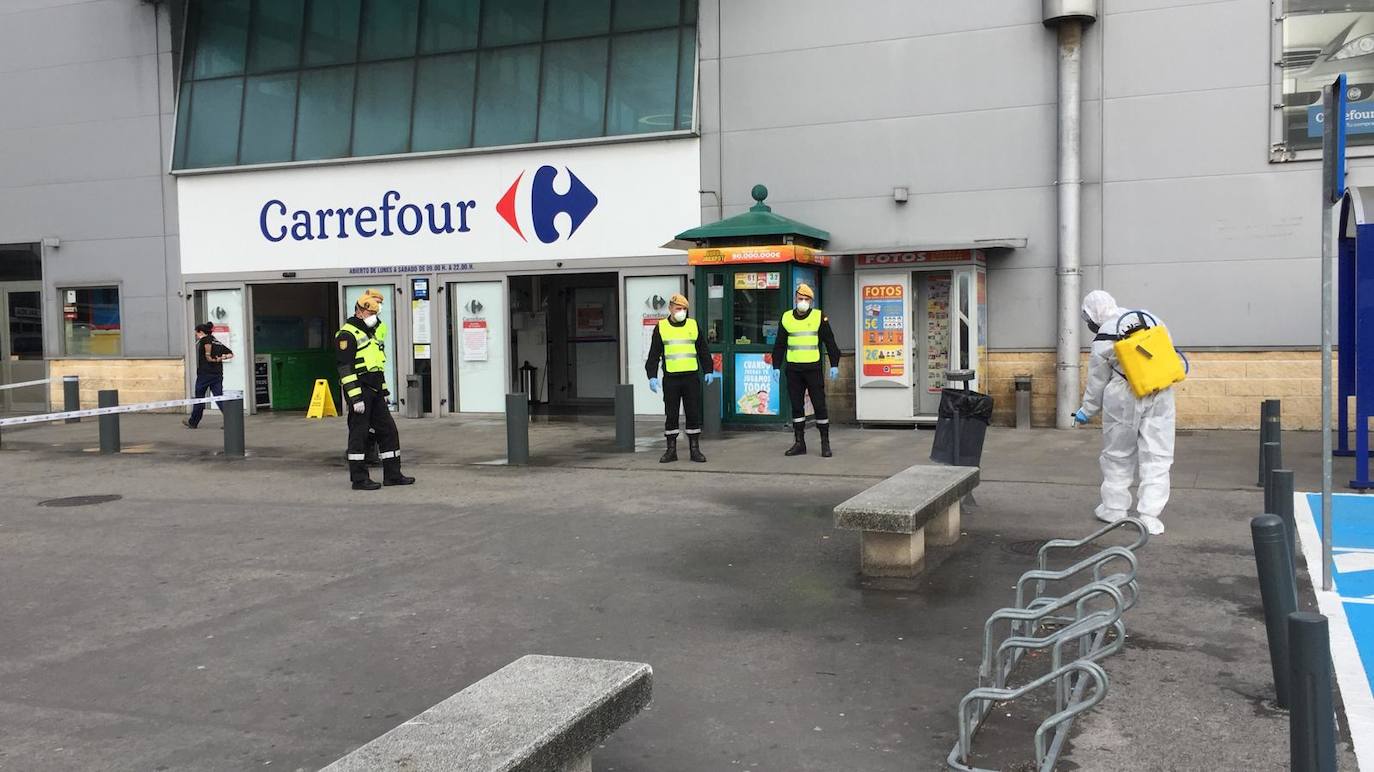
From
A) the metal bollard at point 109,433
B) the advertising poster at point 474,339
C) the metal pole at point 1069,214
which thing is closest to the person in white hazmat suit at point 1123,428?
the metal pole at point 1069,214

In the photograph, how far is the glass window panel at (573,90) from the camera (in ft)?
56.2

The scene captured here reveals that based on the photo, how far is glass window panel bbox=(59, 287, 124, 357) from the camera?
20.6 metres

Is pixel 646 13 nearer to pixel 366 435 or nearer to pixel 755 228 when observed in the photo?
pixel 755 228

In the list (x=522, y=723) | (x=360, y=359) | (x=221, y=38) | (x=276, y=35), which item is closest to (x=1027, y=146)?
(x=360, y=359)

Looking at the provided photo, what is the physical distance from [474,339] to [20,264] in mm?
10058

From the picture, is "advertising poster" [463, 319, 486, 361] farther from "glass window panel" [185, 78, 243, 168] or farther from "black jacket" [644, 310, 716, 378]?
"black jacket" [644, 310, 716, 378]

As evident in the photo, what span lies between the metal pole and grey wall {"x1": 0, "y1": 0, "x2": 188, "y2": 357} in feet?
48.4

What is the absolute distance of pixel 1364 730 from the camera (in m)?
4.36

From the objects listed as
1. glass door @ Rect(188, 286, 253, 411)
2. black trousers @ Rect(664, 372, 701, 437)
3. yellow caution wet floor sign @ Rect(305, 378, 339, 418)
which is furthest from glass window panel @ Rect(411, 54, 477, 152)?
black trousers @ Rect(664, 372, 701, 437)

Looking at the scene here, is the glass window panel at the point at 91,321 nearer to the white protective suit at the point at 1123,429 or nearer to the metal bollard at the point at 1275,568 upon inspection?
the white protective suit at the point at 1123,429

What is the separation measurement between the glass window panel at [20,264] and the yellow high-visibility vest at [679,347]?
1477cm

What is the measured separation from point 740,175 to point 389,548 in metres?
9.88

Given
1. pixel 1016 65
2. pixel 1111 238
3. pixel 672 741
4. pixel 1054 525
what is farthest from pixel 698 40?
pixel 672 741

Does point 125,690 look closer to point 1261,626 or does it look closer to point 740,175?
point 1261,626
